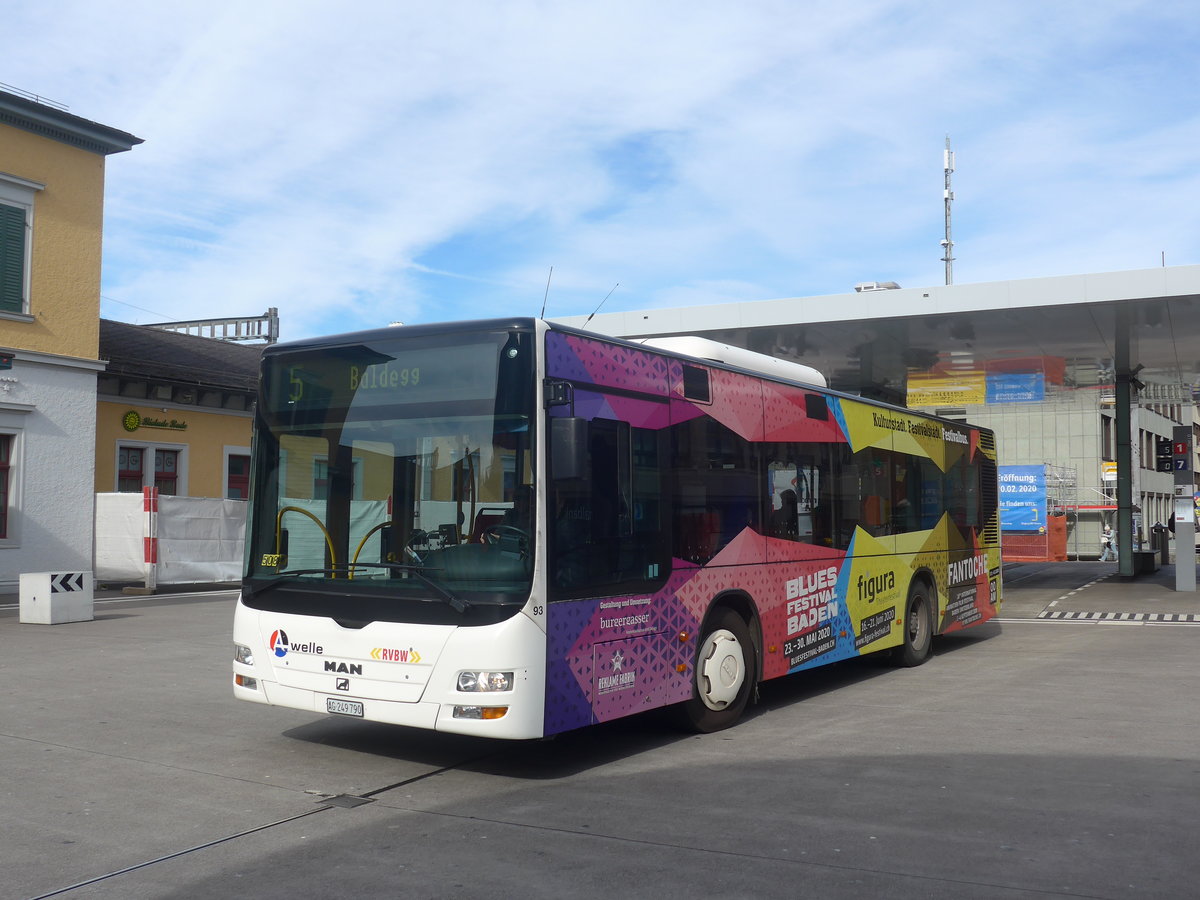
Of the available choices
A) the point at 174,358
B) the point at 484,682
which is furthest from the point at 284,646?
the point at 174,358

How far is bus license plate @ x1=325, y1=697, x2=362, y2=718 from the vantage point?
707cm

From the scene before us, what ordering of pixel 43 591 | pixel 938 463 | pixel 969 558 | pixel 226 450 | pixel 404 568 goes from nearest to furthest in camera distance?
pixel 404 568, pixel 938 463, pixel 969 558, pixel 43 591, pixel 226 450

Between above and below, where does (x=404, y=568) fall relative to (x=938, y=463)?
below

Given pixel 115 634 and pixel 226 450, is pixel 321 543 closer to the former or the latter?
pixel 115 634

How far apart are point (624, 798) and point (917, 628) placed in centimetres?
699

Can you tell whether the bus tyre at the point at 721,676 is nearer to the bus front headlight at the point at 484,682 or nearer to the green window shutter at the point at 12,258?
the bus front headlight at the point at 484,682

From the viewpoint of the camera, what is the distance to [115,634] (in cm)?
1528

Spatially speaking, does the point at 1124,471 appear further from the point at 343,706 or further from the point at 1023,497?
the point at 1023,497

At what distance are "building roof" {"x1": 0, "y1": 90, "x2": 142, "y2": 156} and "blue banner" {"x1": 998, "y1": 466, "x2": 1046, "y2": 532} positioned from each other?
4532cm

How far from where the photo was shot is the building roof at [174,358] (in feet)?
91.6

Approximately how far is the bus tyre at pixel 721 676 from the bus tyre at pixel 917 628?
392 cm

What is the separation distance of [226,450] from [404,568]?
24872 millimetres

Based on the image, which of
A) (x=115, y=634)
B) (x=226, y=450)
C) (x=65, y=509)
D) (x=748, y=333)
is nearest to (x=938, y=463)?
(x=748, y=333)

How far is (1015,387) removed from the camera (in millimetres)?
25828
